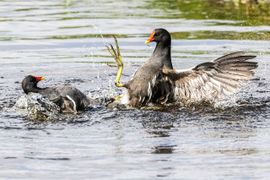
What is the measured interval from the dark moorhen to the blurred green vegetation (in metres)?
5.54

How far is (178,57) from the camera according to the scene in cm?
1230

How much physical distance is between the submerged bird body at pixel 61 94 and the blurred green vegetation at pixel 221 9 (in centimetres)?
643

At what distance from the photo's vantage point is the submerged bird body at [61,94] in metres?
9.14

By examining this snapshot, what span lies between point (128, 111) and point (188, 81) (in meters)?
0.85

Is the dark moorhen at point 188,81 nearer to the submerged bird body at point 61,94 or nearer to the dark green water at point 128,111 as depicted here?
the dark green water at point 128,111

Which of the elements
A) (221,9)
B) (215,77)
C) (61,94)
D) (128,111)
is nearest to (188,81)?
(215,77)

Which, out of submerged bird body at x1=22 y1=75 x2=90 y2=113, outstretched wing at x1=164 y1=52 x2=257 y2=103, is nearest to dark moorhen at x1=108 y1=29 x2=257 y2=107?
outstretched wing at x1=164 y1=52 x2=257 y2=103

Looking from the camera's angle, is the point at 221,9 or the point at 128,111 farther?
the point at 221,9

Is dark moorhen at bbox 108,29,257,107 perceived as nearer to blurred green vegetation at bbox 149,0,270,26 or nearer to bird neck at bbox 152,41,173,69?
bird neck at bbox 152,41,173,69

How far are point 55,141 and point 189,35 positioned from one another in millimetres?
6697

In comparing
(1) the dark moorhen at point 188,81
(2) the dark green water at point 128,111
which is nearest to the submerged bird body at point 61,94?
(2) the dark green water at point 128,111

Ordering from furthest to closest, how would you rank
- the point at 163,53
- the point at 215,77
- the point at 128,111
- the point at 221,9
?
the point at 221,9, the point at 163,53, the point at 215,77, the point at 128,111

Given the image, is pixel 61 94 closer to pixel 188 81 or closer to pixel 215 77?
pixel 188 81

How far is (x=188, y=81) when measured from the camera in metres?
9.55
